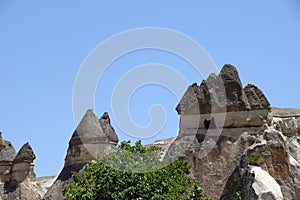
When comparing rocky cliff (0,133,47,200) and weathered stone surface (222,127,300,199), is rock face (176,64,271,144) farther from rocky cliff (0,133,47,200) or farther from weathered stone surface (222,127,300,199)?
rocky cliff (0,133,47,200)

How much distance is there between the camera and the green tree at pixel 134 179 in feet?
47.1

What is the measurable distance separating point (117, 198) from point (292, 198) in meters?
3.90

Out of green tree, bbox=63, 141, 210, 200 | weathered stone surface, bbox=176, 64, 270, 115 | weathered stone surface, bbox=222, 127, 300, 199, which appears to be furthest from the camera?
weathered stone surface, bbox=176, 64, 270, 115

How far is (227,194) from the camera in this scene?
1393 cm

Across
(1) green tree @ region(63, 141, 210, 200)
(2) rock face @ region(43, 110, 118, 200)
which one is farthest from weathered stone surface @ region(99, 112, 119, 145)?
(1) green tree @ region(63, 141, 210, 200)

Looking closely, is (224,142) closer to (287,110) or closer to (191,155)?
(191,155)

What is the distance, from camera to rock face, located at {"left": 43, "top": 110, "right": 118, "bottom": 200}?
21.6 meters

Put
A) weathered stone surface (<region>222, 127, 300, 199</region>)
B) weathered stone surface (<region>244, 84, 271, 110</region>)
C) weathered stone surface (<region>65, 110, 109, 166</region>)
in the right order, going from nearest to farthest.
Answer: weathered stone surface (<region>222, 127, 300, 199</region>) → weathered stone surface (<region>244, 84, 271, 110</region>) → weathered stone surface (<region>65, 110, 109, 166</region>)

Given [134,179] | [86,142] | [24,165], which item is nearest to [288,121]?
[86,142]

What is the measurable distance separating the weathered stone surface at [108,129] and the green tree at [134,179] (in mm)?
6733

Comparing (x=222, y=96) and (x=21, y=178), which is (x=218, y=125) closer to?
(x=222, y=96)

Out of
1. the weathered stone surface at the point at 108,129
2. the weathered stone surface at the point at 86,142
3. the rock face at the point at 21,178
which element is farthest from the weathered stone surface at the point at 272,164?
the rock face at the point at 21,178

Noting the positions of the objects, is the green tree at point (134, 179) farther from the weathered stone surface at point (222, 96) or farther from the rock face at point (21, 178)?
the rock face at point (21, 178)

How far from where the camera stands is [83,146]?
21859mm
